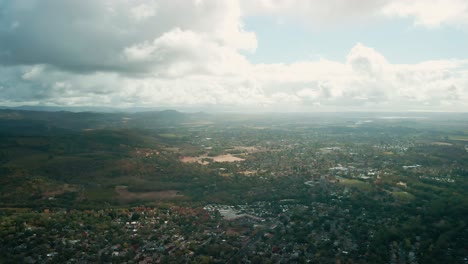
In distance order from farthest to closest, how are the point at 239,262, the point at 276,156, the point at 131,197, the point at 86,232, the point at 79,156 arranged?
the point at 276,156 → the point at 79,156 → the point at 131,197 → the point at 86,232 → the point at 239,262

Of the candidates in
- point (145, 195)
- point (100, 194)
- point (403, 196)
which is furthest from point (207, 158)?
point (403, 196)

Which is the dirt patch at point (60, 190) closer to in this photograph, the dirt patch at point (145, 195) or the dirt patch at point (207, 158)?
the dirt patch at point (145, 195)

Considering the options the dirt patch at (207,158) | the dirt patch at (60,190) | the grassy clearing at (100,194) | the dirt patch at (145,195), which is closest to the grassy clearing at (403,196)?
the dirt patch at (145,195)

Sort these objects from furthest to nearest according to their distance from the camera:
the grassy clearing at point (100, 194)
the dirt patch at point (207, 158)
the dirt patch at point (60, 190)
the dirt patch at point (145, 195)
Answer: the dirt patch at point (207, 158) < the dirt patch at point (145, 195) < the dirt patch at point (60, 190) < the grassy clearing at point (100, 194)

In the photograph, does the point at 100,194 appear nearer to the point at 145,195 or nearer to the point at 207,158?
the point at 145,195

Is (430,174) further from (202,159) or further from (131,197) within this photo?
(131,197)

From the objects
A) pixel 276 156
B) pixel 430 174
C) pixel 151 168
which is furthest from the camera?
pixel 276 156

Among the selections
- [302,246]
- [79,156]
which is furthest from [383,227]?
[79,156]

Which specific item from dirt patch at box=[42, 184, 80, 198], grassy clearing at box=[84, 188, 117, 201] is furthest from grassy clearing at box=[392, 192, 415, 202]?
dirt patch at box=[42, 184, 80, 198]
